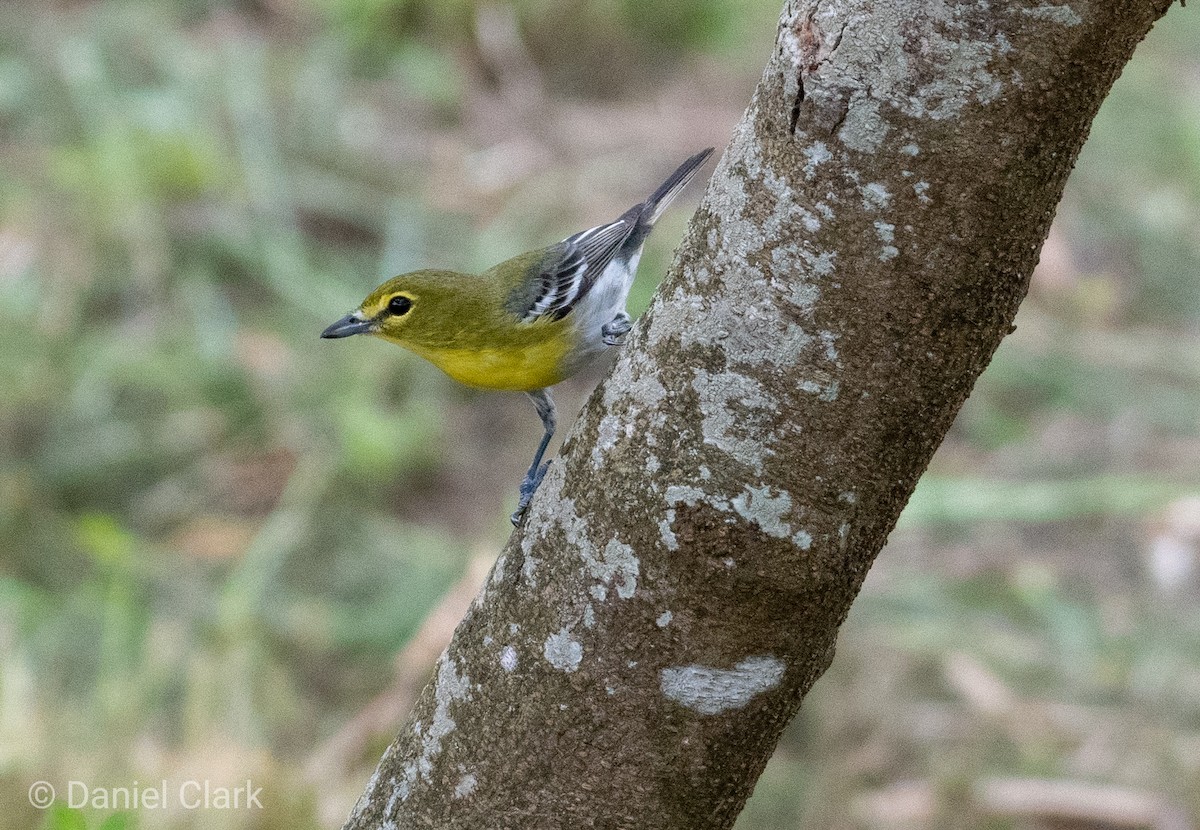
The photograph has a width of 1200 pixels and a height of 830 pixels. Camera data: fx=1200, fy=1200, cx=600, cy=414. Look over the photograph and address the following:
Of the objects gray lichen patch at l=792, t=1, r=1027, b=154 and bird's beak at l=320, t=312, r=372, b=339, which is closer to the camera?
gray lichen patch at l=792, t=1, r=1027, b=154

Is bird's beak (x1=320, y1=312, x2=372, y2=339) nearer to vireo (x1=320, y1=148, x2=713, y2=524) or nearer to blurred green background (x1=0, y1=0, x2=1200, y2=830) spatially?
vireo (x1=320, y1=148, x2=713, y2=524)

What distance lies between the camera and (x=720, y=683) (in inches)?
60.5

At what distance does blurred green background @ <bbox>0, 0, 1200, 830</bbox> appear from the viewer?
14.3 ft

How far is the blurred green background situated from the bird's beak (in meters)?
1.45

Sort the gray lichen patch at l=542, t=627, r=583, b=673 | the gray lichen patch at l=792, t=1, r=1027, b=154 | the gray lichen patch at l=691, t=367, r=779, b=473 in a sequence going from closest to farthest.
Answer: the gray lichen patch at l=792, t=1, r=1027, b=154
the gray lichen patch at l=691, t=367, r=779, b=473
the gray lichen patch at l=542, t=627, r=583, b=673

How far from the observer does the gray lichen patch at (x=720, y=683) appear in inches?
60.1

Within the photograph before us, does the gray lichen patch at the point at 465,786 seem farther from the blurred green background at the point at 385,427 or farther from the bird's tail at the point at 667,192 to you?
the blurred green background at the point at 385,427

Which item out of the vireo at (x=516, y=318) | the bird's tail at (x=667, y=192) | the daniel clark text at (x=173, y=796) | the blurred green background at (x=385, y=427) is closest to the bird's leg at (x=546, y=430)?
the vireo at (x=516, y=318)

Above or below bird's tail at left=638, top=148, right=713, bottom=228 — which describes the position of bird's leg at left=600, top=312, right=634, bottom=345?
below

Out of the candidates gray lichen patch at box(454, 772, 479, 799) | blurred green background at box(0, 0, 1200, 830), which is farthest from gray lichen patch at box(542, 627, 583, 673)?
blurred green background at box(0, 0, 1200, 830)

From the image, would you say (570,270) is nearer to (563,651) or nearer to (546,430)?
(546,430)

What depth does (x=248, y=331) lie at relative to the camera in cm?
713

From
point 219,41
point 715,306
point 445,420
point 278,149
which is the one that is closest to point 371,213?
point 278,149

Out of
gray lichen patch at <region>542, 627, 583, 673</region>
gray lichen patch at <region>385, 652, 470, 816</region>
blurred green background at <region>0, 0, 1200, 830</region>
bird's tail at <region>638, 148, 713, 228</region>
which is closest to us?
gray lichen patch at <region>542, 627, 583, 673</region>
